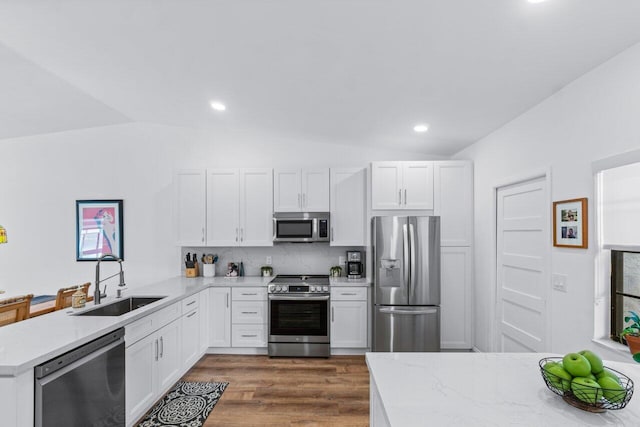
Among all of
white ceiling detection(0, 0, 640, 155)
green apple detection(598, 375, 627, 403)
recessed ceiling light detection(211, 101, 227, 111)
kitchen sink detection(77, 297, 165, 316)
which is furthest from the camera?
recessed ceiling light detection(211, 101, 227, 111)

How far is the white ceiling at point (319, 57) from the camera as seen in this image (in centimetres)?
184

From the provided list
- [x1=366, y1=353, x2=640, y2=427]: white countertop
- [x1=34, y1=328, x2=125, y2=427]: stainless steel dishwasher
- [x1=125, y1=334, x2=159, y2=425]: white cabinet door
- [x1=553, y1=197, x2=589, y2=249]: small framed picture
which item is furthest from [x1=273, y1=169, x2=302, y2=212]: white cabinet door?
[x1=366, y1=353, x2=640, y2=427]: white countertop

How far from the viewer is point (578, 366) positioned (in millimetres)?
1121

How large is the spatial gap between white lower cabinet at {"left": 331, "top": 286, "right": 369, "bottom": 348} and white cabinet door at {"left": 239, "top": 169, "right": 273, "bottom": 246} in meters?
1.10

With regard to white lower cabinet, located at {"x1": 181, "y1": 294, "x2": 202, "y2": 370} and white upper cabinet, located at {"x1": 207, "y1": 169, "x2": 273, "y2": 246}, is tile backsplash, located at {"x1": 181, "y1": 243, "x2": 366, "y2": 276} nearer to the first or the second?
white upper cabinet, located at {"x1": 207, "y1": 169, "x2": 273, "y2": 246}

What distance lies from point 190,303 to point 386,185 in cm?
256

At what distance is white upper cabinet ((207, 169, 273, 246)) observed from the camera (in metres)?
4.42

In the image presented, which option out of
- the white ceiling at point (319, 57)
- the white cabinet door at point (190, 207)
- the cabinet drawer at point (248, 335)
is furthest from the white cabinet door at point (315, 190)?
the cabinet drawer at point (248, 335)

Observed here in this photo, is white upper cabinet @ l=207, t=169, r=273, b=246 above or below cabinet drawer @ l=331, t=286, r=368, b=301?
above

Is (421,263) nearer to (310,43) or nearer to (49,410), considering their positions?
(310,43)

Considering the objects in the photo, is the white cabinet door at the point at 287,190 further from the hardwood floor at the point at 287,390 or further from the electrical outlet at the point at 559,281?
the electrical outlet at the point at 559,281

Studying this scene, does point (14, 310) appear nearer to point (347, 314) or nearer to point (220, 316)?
point (220, 316)

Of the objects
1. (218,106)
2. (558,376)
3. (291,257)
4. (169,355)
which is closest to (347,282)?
(291,257)

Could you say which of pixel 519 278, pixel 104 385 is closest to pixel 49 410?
pixel 104 385
